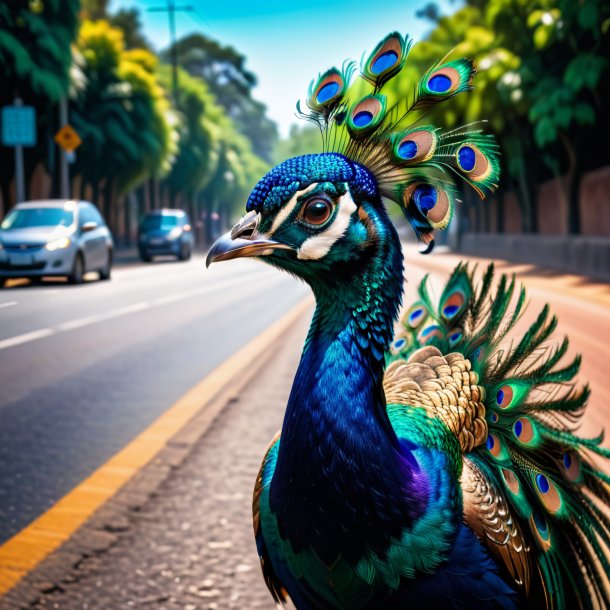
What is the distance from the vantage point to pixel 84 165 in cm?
3092

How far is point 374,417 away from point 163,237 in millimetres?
6351

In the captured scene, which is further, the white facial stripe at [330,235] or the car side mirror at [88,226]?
the car side mirror at [88,226]

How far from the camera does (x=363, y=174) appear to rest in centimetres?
105

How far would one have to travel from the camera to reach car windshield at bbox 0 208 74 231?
6.62ft

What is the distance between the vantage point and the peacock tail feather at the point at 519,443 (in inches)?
56.3

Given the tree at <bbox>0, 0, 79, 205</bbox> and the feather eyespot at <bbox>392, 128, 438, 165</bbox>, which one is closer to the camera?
the feather eyespot at <bbox>392, 128, 438, 165</bbox>

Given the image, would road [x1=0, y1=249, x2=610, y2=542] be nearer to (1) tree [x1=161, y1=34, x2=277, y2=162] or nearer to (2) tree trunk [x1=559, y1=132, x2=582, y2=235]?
(2) tree trunk [x1=559, y1=132, x2=582, y2=235]

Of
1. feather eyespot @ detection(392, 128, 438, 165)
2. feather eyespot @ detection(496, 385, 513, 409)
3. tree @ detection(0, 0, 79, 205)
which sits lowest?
feather eyespot @ detection(496, 385, 513, 409)

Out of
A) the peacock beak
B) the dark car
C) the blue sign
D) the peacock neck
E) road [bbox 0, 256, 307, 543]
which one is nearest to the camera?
the peacock beak

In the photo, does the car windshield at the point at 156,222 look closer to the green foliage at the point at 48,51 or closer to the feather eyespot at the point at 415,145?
the feather eyespot at the point at 415,145

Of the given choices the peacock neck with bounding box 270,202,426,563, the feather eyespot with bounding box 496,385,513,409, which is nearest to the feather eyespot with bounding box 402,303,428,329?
the feather eyespot with bounding box 496,385,513,409

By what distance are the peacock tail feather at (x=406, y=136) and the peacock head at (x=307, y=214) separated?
0.03 m

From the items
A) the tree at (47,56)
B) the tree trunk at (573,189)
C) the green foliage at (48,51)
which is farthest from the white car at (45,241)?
the tree trunk at (573,189)

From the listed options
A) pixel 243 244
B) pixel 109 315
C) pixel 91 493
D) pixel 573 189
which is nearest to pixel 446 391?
pixel 243 244
